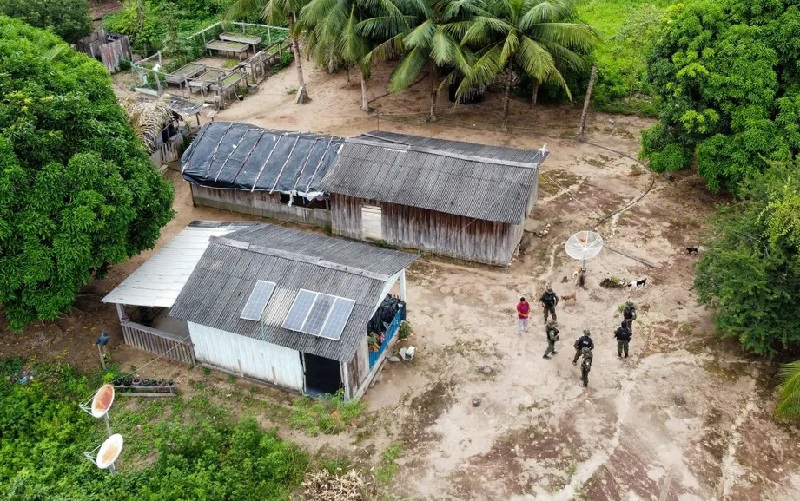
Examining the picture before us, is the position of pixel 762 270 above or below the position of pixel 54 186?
below

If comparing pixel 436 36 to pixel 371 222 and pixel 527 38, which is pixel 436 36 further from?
pixel 371 222

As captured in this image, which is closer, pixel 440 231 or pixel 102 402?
pixel 102 402

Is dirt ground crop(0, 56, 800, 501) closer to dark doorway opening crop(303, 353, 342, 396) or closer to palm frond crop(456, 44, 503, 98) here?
dark doorway opening crop(303, 353, 342, 396)

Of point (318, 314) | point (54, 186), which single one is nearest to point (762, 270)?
point (318, 314)

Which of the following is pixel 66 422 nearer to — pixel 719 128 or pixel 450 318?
pixel 450 318

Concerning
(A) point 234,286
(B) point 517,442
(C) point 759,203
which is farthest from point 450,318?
(C) point 759,203

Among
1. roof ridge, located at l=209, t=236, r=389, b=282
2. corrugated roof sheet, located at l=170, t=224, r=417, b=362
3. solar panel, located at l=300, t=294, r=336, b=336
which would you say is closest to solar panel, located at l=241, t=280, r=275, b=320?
corrugated roof sheet, located at l=170, t=224, r=417, b=362

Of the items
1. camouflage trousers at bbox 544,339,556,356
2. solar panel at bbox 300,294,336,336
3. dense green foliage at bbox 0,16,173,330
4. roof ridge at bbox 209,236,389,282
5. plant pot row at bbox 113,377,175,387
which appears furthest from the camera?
camouflage trousers at bbox 544,339,556,356
